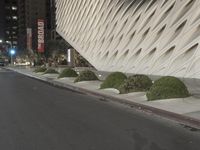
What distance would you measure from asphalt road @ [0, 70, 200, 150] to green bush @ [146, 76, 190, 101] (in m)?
1.79

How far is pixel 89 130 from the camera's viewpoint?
1255cm

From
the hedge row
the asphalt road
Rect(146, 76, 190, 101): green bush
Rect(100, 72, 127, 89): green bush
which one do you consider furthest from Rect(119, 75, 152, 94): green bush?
the asphalt road

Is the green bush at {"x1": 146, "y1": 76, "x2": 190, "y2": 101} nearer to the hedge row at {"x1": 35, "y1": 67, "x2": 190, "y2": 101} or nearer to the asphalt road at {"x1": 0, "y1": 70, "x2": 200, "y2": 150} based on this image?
the hedge row at {"x1": 35, "y1": 67, "x2": 190, "y2": 101}

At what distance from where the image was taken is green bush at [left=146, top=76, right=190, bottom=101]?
19.2m

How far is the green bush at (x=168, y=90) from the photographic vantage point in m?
19.2

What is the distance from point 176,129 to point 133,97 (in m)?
9.05

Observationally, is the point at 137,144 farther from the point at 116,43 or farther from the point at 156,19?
the point at 116,43

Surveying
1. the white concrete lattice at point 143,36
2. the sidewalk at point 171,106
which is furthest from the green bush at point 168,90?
the white concrete lattice at point 143,36

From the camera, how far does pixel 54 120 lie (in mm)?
14766

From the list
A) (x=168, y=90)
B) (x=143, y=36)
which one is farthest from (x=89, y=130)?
(x=143, y=36)

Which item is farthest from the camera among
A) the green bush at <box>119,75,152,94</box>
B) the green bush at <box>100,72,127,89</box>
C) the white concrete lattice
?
the white concrete lattice

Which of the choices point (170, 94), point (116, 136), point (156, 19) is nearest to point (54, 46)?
point (156, 19)

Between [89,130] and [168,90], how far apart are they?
7479 millimetres

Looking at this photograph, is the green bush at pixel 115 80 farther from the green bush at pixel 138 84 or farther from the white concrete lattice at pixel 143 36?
the white concrete lattice at pixel 143 36
